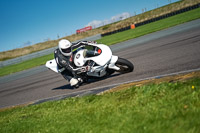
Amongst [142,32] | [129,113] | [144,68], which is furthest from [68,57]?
[142,32]

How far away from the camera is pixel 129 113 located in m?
4.33

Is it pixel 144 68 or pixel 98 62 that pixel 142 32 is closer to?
pixel 144 68

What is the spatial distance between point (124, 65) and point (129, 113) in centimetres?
447

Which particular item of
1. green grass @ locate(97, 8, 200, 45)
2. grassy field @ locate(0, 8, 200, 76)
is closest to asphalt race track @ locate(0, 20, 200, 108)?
green grass @ locate(97, 8, 200, 45)

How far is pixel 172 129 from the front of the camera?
3.21 m

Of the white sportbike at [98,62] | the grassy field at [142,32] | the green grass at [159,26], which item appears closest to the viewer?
the white sportbike at [98,62]

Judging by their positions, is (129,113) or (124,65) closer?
(129,113)

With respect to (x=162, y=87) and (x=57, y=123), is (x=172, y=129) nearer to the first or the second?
(x=162, y=87)

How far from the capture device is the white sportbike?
8508 mm

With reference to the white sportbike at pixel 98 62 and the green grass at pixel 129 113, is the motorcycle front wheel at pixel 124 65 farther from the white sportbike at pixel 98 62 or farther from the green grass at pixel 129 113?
the green grass at pixel 129 113

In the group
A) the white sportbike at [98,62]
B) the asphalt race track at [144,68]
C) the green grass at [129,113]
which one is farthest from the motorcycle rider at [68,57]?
the green grass at [129,113]

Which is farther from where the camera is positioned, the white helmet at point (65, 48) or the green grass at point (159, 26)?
the green grass at point (159, 26)

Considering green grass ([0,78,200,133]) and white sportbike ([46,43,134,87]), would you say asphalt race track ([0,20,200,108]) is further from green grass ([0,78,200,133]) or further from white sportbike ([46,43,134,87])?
green grass ([0,78,200,133])

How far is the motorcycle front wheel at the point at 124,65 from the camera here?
28.2 feet
